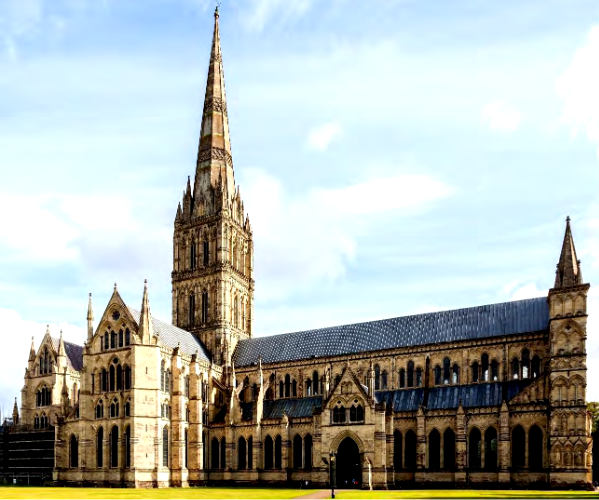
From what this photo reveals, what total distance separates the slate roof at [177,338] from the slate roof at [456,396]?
2431 cm

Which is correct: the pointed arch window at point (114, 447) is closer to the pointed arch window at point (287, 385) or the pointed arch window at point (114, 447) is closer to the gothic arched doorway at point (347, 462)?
the pointed arch window at point (287, 385)

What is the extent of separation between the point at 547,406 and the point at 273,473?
100ft

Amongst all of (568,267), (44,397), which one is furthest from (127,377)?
(568,267)

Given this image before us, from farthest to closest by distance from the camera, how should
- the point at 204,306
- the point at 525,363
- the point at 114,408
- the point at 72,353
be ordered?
the point at 72,353, the point at 204,306, the point at 114,408, the point at 525,363

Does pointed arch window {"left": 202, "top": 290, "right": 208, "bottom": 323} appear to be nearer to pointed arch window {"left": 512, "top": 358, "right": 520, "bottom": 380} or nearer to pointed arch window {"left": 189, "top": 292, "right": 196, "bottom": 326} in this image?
pointed arch window {"left": 189, "top": 292, "right": 196, "bottom": 326}

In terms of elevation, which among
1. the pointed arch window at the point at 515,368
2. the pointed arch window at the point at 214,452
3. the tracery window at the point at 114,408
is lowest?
the pointed arch window at the point at 214,452

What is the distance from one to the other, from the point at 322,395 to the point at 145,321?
72.8 feet

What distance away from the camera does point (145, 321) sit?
79.3m

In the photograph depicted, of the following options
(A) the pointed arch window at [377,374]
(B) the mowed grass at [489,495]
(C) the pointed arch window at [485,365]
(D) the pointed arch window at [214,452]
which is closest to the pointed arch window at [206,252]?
(D) the pointed arch window at [214,452]

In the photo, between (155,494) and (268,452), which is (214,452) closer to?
(268,452)

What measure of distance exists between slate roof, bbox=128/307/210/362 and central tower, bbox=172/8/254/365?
5.96 ft

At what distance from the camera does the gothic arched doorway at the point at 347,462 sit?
244 feet

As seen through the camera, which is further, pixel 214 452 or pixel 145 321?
pixel 214 452

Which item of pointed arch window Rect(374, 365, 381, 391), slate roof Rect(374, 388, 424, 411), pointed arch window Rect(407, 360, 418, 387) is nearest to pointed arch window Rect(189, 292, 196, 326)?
pointed arch window Rect(374, 365, 381, 391)
